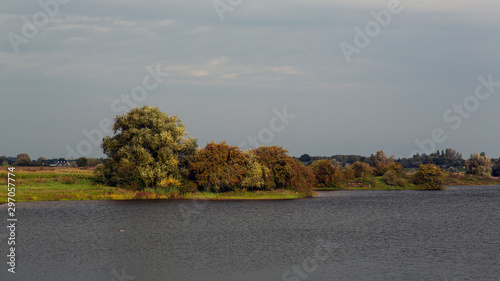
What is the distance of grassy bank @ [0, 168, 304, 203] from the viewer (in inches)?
3179

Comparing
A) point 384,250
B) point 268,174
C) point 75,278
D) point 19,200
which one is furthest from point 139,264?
point 268,174

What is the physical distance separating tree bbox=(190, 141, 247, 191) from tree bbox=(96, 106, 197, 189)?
3814mm

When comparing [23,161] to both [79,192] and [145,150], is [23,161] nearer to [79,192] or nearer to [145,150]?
[79,192]

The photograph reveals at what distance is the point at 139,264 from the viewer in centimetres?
3622

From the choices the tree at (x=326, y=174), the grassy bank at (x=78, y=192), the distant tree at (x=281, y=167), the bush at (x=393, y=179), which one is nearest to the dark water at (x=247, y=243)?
the grassy bank at (x=78, y=192)

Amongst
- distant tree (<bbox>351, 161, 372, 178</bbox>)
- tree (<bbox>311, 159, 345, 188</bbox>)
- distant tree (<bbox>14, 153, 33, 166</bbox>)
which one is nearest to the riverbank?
tree (<bbox>311, 159, 345, 188</bbox>)

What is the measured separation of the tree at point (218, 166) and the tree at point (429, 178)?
79.2m

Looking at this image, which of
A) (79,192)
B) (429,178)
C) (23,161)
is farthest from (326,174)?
(23,161)

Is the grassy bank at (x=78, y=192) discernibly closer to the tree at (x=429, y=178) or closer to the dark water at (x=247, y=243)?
the dark water at (x=247, y=243)

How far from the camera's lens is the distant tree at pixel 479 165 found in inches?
7603

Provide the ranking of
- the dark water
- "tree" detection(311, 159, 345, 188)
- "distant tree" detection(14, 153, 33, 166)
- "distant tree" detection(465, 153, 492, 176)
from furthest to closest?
"distant tree" detection(465, 153, 492, 176) → "distant tree" detection(14, 153, 33, 166) → "tree" detection(311, 159, 345, 188) → the dark water

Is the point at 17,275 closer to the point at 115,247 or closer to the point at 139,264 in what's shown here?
the point at 139,264

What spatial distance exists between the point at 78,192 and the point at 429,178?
105741mm

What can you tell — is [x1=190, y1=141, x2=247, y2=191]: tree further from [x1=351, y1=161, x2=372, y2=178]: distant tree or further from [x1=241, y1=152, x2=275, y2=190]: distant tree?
[x1=351, y1=161, x2=372, y2=178]: distant tree
